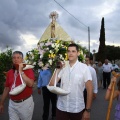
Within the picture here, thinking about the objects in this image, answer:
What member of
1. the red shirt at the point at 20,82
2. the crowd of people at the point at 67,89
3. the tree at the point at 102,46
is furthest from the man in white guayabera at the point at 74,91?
the tree at the point at 102,46

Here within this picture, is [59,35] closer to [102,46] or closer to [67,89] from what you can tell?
[67,89]

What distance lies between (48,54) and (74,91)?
2.39m

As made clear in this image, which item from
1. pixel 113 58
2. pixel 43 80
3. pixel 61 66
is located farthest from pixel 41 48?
pixel 113 58

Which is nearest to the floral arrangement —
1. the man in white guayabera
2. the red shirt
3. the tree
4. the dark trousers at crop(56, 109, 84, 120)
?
the red shirt

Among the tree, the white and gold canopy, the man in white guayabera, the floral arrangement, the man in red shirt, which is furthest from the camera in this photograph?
the tree

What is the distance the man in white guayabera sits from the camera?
503 cm

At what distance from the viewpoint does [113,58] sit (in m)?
103

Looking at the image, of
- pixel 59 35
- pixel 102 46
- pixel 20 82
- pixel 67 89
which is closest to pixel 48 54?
pixel 20 82

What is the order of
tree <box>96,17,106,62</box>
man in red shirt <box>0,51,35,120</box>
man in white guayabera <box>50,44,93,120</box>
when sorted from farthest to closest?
tree <box>96,17,106,62</box> → man in red shirt <box>0,51,35,120</box> → man in white guayabera <box>50,44,93,120</box>

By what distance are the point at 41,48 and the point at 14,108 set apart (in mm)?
2232

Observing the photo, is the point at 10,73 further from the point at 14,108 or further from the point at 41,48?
the point at 41,48

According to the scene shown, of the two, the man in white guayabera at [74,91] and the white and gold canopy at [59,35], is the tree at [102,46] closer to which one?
the white and gold canopy at [59,35]

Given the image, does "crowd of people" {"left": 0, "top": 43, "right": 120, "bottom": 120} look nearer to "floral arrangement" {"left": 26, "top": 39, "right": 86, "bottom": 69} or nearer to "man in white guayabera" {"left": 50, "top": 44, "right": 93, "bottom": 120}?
"man in white guayabera" {"left": 50, "top": 44, "right": 93, "bottom": 120}

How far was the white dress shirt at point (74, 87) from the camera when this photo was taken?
198 inches
